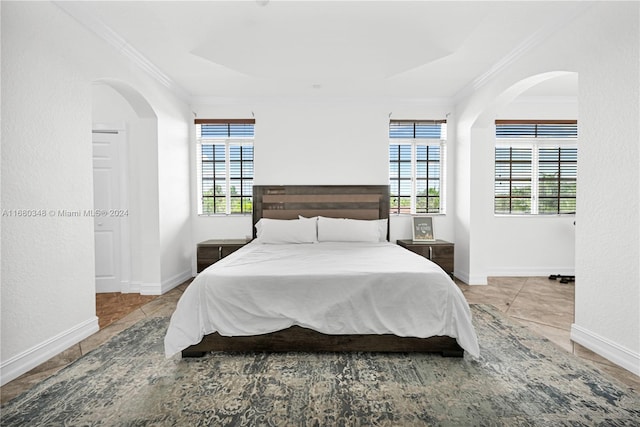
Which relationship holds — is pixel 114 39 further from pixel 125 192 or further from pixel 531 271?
pixel 531 271

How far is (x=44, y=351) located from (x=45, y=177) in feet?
4.00

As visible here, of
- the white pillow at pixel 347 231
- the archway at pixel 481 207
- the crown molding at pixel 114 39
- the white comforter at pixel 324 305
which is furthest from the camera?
the archway at pixel 481 207

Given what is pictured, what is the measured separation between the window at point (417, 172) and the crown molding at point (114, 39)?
3.18 m

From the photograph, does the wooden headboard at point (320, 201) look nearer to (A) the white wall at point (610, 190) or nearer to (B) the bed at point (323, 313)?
(B) the bed at point (323, 313)

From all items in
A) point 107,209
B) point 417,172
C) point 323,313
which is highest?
point 417,172

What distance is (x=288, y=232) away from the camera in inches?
165

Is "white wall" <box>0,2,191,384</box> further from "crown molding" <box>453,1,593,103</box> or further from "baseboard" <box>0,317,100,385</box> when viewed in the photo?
"crown molding" <box>453,1,593,103</box>

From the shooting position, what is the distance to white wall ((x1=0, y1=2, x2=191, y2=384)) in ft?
6.98

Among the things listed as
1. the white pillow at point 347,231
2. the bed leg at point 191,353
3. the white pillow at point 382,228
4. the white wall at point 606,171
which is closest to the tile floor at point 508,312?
the white wall at point 606,171

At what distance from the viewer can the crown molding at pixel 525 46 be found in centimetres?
261

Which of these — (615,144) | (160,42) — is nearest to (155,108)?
(160,42)

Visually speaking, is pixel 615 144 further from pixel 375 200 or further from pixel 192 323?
pixel 192 323

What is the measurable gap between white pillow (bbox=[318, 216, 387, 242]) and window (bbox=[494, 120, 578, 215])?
84.7 inches

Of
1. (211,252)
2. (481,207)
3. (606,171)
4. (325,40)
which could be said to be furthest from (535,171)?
(211,252)
